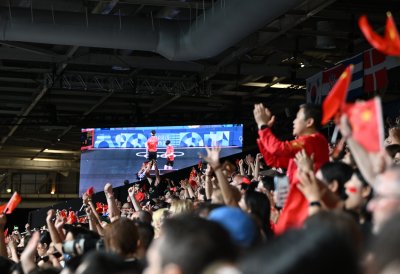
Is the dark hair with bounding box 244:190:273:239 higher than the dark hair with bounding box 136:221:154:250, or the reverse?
the dark hair with bounding box 244:190:273:239

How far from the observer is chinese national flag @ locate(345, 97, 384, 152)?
111 inches

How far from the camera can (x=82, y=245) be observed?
3.88 m

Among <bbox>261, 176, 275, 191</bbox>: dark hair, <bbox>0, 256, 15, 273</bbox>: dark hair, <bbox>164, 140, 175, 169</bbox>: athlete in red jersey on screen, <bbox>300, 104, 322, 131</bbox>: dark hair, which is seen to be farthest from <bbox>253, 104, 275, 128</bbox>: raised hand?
<bbox>164, 140, 175, 169</bbox>: athlete in red jersey on screen

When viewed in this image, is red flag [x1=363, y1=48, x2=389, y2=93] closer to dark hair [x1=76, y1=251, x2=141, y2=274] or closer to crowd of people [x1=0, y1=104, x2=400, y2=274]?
crowd of people [x1=0, y1=104, x2=400, y2=274]

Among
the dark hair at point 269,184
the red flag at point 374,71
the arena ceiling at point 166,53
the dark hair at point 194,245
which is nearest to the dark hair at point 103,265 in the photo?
the dark hair at point 194,245

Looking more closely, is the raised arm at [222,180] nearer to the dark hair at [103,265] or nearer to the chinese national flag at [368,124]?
the chinese national flag at [368,124]

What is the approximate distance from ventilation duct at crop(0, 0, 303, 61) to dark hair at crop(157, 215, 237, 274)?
772cm

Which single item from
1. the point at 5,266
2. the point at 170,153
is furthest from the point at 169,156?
the point at 5,266

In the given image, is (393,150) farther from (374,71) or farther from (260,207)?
(374,71)

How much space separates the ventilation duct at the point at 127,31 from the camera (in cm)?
983

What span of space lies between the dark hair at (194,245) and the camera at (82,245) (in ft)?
7.00

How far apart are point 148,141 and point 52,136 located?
9.40 m

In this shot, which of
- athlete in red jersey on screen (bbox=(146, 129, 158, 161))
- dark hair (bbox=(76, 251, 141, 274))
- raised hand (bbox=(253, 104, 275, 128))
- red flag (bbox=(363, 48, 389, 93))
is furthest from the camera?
athlete in red jersey on screen (bbox=(146, 129, 158, 161))

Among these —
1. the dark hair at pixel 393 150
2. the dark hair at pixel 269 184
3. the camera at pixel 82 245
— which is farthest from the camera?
the dark hair at pixel 269 184
